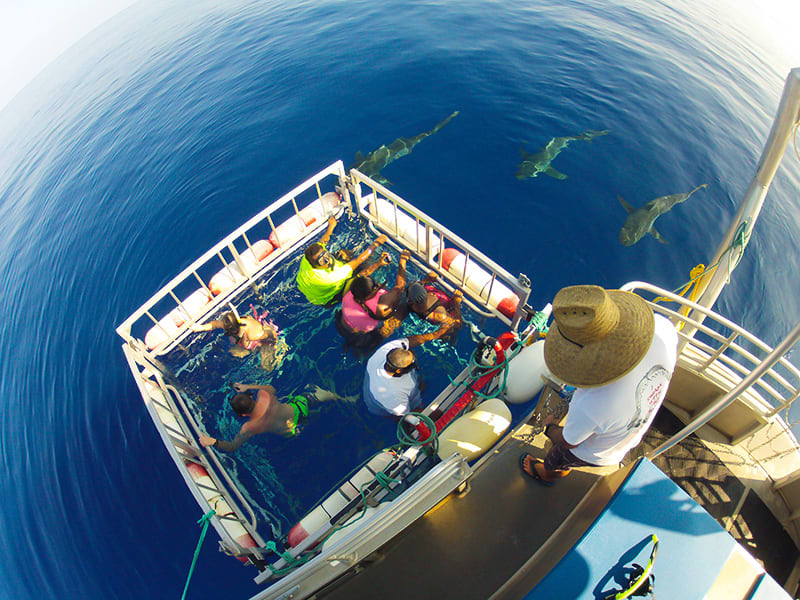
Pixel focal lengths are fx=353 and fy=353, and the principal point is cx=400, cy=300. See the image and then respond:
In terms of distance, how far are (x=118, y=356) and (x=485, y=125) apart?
12.4m

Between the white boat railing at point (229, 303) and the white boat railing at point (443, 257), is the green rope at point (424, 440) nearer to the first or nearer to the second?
the white boat railing at point (229, 303)

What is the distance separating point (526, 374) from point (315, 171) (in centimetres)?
924

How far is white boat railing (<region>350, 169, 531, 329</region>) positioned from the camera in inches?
231

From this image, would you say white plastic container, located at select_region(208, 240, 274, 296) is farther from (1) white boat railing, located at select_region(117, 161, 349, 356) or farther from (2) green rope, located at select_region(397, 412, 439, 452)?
(2) green rope, located at select_region(397, 412, 439, 452)

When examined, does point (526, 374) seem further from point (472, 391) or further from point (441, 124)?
point (441, 124)

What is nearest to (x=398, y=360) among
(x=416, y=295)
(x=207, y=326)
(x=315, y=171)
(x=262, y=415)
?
(x=416, y=295)

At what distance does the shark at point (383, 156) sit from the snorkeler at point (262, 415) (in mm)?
6792

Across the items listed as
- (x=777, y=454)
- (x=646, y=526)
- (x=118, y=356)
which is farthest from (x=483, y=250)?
(x=118, y=356)

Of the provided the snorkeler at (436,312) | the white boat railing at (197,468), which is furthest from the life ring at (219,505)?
the snorkeler at (436,312)

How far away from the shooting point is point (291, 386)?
6.74 meters

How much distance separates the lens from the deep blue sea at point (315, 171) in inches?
272

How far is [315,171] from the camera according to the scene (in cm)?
1133

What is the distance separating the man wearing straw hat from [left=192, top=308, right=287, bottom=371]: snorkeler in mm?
5407

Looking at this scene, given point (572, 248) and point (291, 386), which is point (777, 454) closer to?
point (572, 248)
